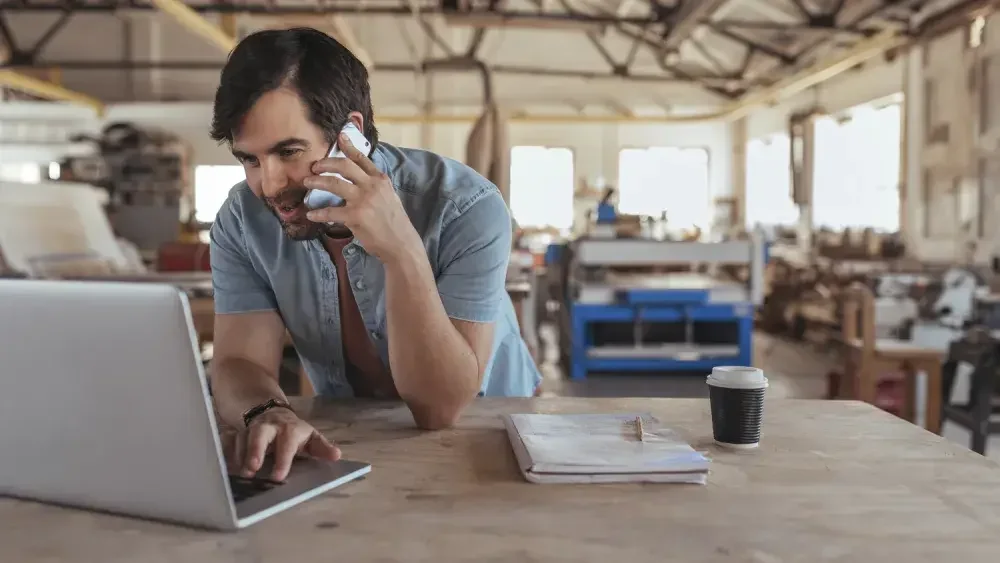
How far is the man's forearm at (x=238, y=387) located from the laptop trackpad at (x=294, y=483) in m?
0.26

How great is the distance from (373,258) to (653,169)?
11.5 metres

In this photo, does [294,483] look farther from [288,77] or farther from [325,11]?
[325,11]

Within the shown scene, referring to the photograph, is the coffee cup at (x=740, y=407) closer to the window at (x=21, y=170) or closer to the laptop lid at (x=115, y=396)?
the laptop lid at (x=115, y=396)

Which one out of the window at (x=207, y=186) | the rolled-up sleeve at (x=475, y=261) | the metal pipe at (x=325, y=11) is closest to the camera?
the rolled-up sleeve at (x=475, y=261)

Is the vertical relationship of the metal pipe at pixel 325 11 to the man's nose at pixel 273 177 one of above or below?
above

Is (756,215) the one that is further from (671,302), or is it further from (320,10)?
(671,302)

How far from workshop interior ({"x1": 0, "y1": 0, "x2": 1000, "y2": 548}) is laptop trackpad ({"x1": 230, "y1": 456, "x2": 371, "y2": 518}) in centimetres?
20

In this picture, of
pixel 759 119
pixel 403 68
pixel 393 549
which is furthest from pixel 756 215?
pixel 393 549

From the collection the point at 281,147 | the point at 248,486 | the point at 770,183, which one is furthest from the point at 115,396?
the point at 770,183

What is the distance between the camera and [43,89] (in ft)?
31.3

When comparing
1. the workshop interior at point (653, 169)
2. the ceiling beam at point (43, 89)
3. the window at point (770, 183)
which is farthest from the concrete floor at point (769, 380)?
the ceiling beam at point (43, 89)

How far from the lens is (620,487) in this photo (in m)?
0.97

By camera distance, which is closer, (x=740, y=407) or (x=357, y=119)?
(x=740, y=407)

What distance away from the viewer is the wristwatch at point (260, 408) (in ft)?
Result: 3.80
